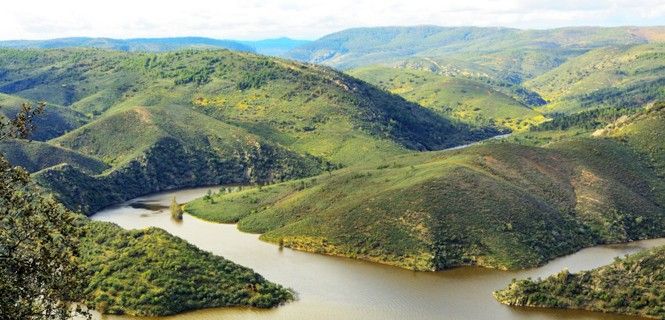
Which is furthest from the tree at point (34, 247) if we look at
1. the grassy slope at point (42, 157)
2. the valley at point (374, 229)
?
the grassy slope at point (42, 157)

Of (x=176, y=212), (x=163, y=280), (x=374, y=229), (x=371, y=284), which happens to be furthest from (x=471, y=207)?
(x=176, y=212)

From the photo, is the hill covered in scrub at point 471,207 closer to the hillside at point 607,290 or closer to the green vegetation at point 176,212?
the green vegetation at point 176,212

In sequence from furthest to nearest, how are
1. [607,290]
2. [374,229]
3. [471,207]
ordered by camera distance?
[471,207], [374,229], [607,290]

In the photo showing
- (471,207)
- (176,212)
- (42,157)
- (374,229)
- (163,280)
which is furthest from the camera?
(42,157)

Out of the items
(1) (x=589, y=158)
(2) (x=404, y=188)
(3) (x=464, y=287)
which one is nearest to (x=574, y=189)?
(1) (x=589, y=158)

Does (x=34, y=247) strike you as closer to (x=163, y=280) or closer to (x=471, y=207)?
(x=163, y=280)

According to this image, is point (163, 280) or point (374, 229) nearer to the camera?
point (163, 280)
